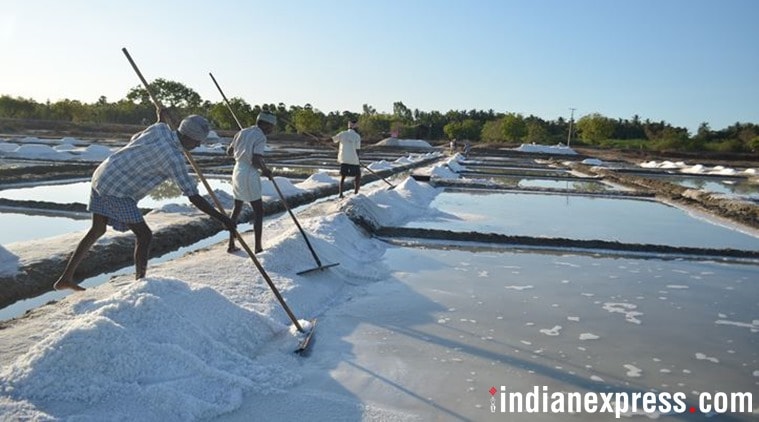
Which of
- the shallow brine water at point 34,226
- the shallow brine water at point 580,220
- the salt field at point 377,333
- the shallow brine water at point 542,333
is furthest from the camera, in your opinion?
the shallow brine water at point 580,220

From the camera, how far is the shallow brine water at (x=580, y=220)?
6.75m

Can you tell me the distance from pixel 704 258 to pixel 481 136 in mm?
45580

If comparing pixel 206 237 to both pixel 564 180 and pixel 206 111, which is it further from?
pixel 206 111

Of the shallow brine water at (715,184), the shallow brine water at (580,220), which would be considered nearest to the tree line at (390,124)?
the shallow brine water at (715,184)

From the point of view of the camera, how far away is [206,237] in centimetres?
559

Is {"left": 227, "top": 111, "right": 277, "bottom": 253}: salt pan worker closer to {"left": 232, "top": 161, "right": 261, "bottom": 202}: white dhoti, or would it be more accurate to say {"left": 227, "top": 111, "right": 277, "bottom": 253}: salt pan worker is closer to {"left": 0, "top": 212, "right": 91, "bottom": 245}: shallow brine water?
{"left": 232, "top": 161, "right": 261, "bottom": 202}: white dhoti

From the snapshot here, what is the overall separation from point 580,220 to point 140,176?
6546mm

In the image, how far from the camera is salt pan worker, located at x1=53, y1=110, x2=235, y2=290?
2834mm

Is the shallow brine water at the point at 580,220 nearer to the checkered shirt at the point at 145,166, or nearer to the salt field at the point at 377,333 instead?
the salt field at the point at 377,333

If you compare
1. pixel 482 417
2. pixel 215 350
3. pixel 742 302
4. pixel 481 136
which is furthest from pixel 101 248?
pixel 481 136

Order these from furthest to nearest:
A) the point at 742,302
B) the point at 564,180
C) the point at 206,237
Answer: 1. the point at 564,180
2. the point at 206,237
3. the point at 742,302

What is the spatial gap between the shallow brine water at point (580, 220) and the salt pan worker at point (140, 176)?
4.15m

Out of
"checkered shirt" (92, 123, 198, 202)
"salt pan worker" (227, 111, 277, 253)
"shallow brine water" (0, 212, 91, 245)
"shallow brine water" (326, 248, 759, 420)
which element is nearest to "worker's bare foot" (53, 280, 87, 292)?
"checkered shirt" (92, 123, 198, 202)

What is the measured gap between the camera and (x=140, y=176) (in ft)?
9.58
